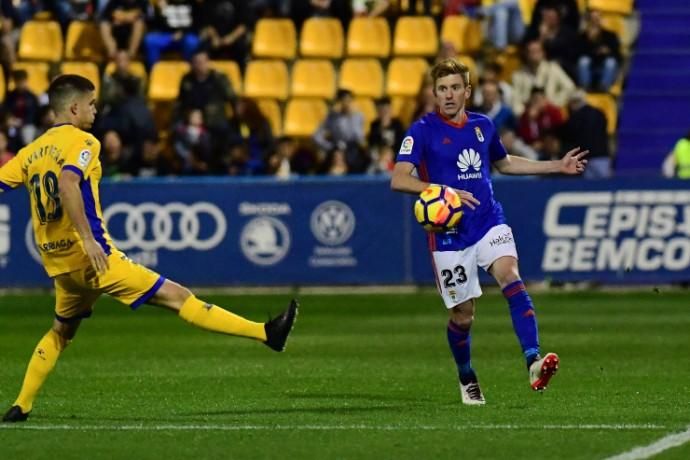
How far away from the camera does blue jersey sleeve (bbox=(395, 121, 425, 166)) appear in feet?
35.6

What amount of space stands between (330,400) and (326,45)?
15.9 m

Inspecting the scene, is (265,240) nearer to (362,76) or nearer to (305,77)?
(305,77)

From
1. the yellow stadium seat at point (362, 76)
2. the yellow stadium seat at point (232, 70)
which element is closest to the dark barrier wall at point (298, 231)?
the yellow stadium seat at point (232, 70)

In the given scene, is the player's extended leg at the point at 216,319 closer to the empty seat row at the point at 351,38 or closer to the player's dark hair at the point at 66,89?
the player's dark hair at the point at 66,89

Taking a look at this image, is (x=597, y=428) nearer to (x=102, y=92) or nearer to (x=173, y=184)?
(x=173, y=184)

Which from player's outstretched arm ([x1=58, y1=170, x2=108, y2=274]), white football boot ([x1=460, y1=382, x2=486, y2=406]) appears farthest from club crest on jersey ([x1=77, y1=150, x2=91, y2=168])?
white football boot ([x1=460, y1=382, x2=486, y2=406])

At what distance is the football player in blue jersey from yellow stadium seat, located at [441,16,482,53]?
15.2 m

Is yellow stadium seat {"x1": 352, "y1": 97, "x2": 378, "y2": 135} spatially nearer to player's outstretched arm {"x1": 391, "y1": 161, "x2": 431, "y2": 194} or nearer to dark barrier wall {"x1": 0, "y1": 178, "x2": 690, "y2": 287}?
dark barrier wall {"x1": 0, "y1": 178, "x2": 690, "y2": 287}

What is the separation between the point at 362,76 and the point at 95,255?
55.6ft

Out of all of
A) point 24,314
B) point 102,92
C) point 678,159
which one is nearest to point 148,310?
point 24,314

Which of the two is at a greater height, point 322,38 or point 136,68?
point 322,38

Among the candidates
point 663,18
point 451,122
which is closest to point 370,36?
point 663,18

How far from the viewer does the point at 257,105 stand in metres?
25.4

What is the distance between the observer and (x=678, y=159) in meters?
22.7
